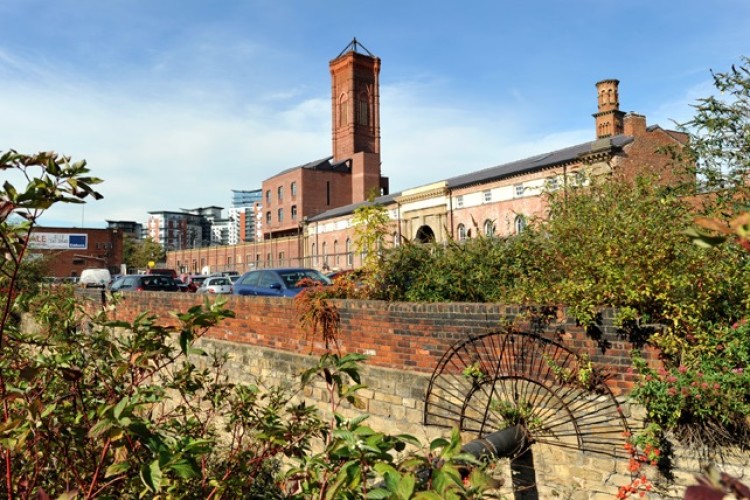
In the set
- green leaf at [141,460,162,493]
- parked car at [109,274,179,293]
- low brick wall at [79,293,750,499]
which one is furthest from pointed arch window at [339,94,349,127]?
green leaf at [141,460,162,493]

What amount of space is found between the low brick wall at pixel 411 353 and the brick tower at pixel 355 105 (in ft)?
199

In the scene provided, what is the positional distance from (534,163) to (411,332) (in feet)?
108

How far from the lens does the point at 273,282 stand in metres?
15.6

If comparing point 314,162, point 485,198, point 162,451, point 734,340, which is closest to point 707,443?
point 734,340

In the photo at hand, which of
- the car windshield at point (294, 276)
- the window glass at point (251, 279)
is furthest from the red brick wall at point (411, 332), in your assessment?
the window glass at point (251, 279)

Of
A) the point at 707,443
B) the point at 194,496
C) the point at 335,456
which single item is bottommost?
the point at 707,443

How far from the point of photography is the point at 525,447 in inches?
230

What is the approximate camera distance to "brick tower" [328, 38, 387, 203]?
234ft

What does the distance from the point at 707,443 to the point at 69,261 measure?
72.8 metres

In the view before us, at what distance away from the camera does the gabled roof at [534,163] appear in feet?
109

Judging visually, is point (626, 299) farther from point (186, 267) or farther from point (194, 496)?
point (186, 267)

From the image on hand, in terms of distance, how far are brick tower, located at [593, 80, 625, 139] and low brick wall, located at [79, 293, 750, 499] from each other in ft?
130

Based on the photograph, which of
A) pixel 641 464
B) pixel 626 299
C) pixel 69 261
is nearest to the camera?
pixel 641 464

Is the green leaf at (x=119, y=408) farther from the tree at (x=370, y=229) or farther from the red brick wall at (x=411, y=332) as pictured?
the tree at (x=370, y=229)
